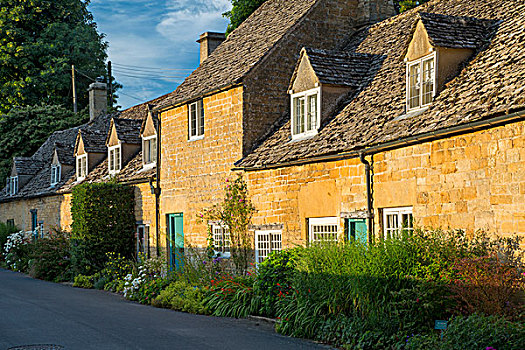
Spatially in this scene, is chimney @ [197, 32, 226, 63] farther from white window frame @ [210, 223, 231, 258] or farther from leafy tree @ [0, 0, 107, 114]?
leafy tree @ [0, 0, 107, 114]

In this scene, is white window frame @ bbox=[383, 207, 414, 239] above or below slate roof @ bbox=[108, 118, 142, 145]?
below

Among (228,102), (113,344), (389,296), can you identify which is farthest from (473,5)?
(113,344)

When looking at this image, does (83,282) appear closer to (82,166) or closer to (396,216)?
(82,166)

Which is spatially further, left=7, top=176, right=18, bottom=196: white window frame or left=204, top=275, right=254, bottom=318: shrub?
left=7, top=176, right=18, bottom=196: white window frame

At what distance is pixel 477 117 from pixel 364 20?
36.2 ft

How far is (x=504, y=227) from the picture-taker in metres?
10.7

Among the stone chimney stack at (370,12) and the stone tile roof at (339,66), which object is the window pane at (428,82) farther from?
the stone chimney stack at (370,12)

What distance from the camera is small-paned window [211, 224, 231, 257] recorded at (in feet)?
62.6

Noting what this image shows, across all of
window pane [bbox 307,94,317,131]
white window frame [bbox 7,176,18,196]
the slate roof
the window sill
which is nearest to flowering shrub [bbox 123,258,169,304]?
the window sill

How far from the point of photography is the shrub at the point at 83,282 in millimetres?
23266

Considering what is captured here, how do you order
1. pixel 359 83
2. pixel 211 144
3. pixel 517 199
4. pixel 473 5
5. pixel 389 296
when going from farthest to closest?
pixel 211 144
pixel 359 83
pixel 473 5
pixel 389 296
pixel 517 199

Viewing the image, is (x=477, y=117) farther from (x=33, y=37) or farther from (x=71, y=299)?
(x=33, y=37)

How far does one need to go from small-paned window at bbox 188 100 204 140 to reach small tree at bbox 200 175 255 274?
2.80 metres

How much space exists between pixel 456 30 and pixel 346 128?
338 centimetres
